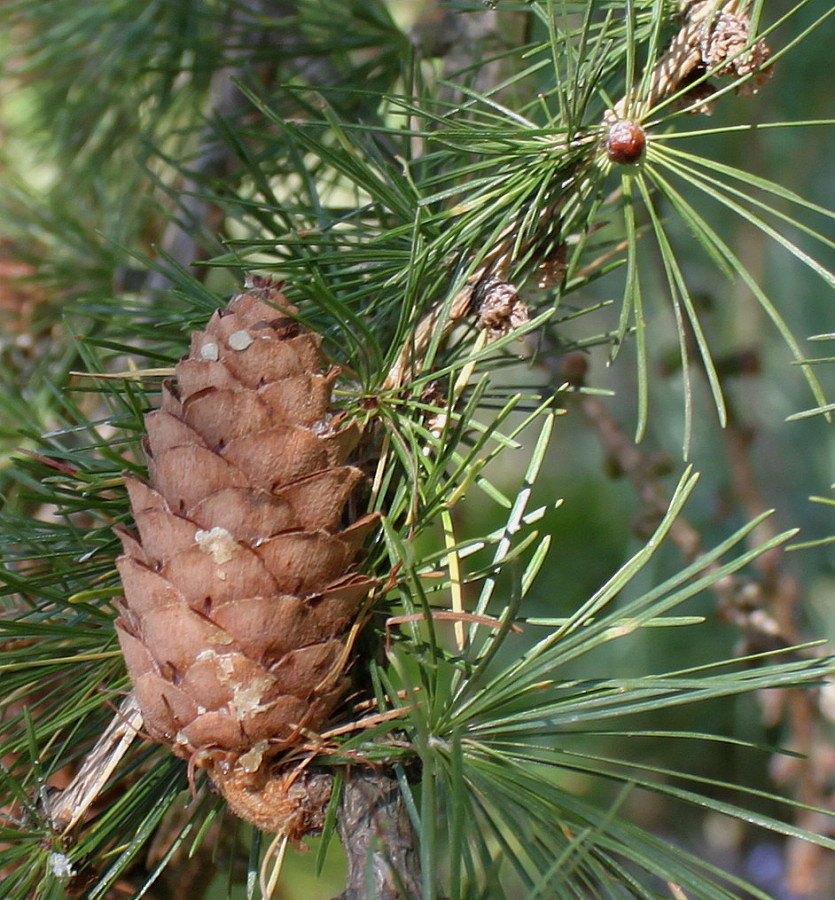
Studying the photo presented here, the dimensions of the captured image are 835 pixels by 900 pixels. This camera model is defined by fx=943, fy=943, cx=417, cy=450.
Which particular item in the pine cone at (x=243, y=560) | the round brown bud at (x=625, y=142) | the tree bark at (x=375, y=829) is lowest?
the tree bark at (x=375, y=829)

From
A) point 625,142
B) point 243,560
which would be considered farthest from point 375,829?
point 625,142

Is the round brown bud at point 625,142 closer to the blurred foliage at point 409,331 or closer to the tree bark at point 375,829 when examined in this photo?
the blurred foliage at point 409,331

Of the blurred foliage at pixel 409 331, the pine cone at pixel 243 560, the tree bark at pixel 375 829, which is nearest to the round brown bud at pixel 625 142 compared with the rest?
the blurred foliage at pixel 409 331

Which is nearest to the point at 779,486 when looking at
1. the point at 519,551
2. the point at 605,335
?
the point at 605,335

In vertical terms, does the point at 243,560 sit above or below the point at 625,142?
below

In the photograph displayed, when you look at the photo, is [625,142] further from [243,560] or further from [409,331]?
[243,560]

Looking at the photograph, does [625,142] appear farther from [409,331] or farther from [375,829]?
[375,829]

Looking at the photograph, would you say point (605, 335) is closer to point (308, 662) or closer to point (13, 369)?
point (308, 662)
